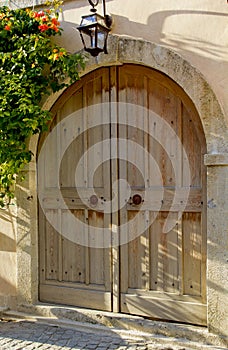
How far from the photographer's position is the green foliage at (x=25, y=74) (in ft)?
13.9

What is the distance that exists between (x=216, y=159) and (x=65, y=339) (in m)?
2.18

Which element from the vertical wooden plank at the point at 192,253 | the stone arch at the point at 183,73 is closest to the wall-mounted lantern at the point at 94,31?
the stone arch at the point at 183,73

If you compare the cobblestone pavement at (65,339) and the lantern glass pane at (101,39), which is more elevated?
the lantern glass pane at (101,39)

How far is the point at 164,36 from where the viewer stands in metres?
4.02

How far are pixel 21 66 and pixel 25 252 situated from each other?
6.36 ft

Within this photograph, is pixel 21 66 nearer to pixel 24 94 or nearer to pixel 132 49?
pixel 24 94

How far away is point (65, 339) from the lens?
4117 millimetres

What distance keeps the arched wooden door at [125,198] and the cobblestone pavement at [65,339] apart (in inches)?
10.7

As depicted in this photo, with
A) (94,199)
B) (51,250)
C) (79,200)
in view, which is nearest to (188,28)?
(94,199)

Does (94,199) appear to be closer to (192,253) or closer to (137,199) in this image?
(137,199)

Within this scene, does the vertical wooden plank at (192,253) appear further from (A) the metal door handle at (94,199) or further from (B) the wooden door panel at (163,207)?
(A) the metal door handle at (94,199)

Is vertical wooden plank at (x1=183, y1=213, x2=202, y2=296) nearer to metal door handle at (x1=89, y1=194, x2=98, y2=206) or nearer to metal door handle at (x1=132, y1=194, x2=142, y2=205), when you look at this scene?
metal door handle at (x1=132, y1=194, x2=142, y2=205)

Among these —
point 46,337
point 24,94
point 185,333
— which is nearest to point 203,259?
point 185,333

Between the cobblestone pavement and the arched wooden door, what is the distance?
27cm
